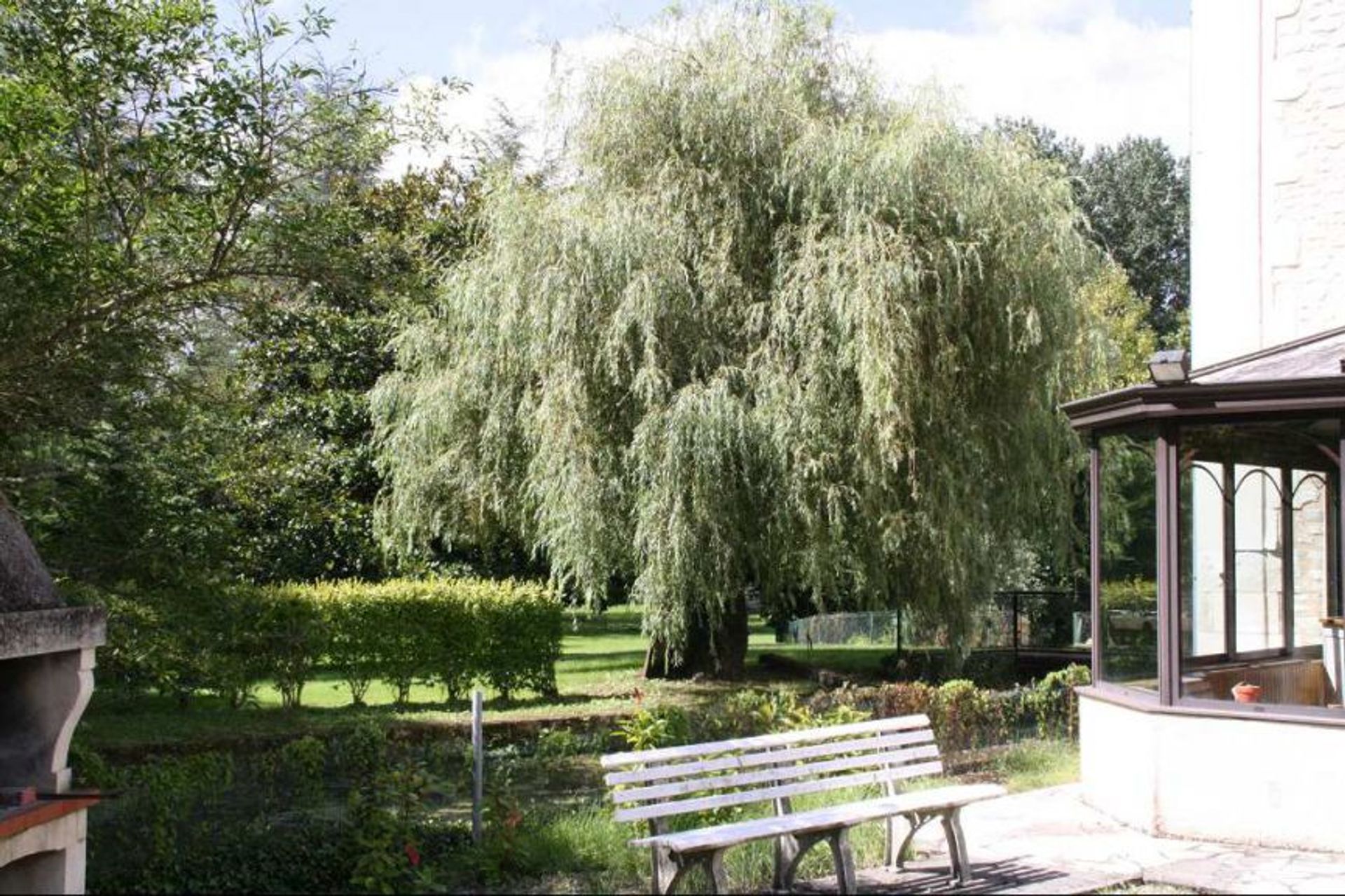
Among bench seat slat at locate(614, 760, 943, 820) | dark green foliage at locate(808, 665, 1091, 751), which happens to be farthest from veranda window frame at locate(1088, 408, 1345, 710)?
bench seat slat at locate(614, 760, 943, 820)

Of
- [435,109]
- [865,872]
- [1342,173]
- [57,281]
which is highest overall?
[1342,173]

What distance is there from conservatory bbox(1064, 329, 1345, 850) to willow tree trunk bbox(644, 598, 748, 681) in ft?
22.3

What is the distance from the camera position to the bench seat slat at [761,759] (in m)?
6.84

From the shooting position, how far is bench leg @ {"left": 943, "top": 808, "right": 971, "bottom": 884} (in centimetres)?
742

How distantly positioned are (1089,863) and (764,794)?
209 centimetres

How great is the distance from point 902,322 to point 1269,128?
4593 millimetres

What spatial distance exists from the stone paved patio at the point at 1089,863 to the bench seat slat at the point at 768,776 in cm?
62

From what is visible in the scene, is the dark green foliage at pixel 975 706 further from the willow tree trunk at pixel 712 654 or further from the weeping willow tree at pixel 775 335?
the willow tree trunk at pixel 712 654

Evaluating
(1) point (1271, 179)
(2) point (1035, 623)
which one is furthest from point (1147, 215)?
(1) point (1271, 179)

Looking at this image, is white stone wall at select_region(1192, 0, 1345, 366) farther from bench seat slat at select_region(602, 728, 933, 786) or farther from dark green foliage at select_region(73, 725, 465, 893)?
dark green foliage at select_region(73, 725, 465, 893)

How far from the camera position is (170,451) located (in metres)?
9.32

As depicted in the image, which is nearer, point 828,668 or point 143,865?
point 143,865

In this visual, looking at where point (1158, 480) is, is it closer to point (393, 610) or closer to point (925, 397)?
point (925, 397)

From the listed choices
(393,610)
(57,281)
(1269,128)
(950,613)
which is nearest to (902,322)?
(950,613)
